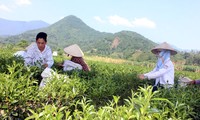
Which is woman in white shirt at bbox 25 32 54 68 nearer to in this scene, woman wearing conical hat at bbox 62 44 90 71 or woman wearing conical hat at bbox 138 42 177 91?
woman wearing conical hat at bbox 62 44 90 71

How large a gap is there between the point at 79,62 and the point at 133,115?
15.2ft

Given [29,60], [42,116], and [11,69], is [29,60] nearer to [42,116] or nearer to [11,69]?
Answer: [11,69]

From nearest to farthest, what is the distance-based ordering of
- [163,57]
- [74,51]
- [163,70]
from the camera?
[163,70] → [163,57] → [74,51]

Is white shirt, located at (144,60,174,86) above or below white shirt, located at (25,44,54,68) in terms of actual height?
below

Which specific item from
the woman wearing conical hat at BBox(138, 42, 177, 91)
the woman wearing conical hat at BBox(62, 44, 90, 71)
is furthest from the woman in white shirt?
the woman wearing conical hat at BBox(138, 42, 177, 91)

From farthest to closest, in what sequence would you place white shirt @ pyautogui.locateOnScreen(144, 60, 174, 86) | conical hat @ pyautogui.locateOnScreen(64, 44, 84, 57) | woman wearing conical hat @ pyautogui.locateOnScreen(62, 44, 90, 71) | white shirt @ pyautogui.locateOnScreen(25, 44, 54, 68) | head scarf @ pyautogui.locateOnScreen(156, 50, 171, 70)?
conical hat @ pyautogui.locateOnScreen(64, 44, 84, 57)
woman wearing conical hat @ pyautogui.locateOnScreen(62, 44, 90, 71)
white shirt @ pyautogui.locateOnScreen(25, 44, 54, 68)
head scarf @ pyautogui.locateOnScreen(156, 50, 171, 70)
white shirt @ pyautogui.locateOnScreen(144, 60, 174, 86)

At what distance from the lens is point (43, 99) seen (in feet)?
9.84

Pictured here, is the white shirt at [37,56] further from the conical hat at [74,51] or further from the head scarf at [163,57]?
the head scarf at [163,57]

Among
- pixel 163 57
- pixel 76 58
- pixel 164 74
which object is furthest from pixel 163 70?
pixel 76 58

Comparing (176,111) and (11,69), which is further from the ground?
(11,69)

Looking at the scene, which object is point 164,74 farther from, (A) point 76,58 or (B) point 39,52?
(B) point 39,52

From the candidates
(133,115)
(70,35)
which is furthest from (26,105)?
(70,35)

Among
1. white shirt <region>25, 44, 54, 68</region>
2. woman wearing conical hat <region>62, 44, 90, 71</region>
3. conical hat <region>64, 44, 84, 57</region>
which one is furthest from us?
conical hat <region>64, 44, 84, 57</region>

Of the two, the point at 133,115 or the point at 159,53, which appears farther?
the point at 159,53
